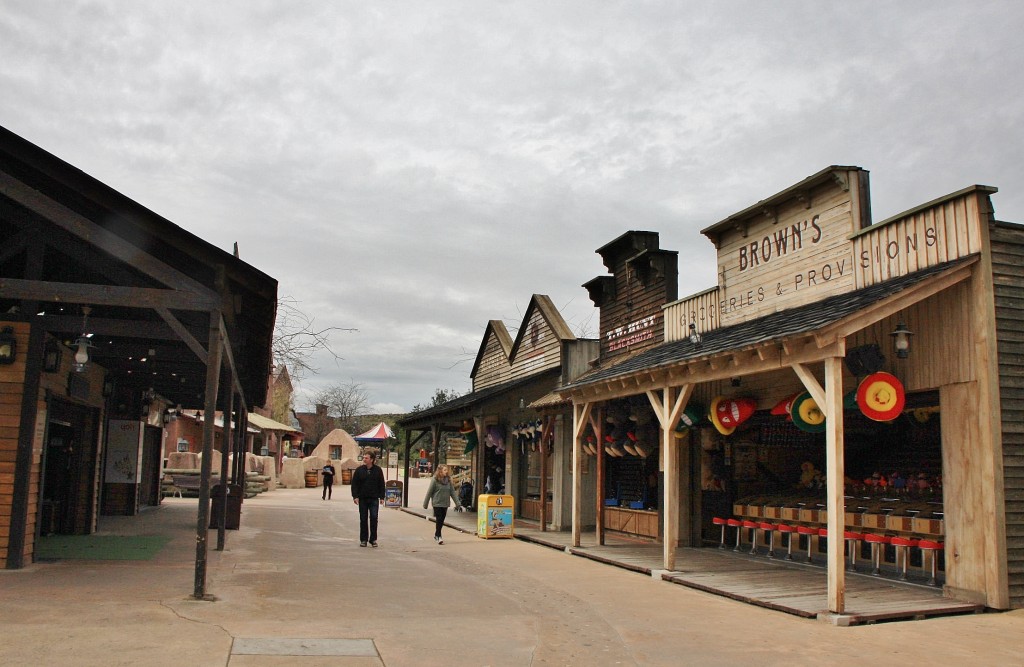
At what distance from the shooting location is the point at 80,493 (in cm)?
1559

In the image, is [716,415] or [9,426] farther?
[716,415]

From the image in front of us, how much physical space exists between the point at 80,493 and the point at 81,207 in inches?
297

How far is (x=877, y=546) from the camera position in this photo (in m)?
11.4

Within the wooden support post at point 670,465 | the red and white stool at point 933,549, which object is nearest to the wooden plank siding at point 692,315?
the wooden support post at point 670,465

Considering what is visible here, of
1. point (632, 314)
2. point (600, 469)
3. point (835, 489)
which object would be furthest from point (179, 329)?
point (632, 314)

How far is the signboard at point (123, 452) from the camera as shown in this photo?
19.8 meters

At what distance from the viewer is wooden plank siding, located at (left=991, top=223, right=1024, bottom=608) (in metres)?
9.00

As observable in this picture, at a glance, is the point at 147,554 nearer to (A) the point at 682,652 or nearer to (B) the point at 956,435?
(A) the point at 682,652

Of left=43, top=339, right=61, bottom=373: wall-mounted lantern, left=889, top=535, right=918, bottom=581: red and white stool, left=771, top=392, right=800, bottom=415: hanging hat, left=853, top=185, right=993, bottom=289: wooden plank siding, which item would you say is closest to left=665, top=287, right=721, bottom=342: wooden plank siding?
left=771, top=392, right=800, bottom=415: hanging hat

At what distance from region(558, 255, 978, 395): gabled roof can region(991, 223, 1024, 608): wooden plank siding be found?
1.51 ft

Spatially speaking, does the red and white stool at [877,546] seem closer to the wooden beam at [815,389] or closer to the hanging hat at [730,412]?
the hanging hat at [730,412]

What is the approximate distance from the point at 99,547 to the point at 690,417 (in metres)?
9.68

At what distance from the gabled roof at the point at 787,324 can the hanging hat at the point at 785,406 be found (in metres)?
1.10

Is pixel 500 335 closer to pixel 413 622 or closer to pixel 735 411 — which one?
pixel 735 411
